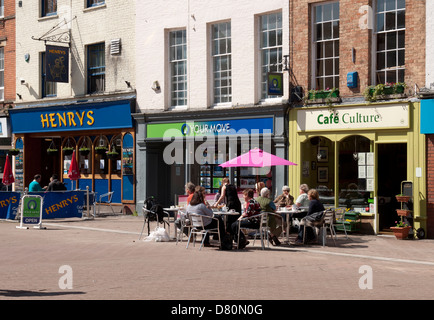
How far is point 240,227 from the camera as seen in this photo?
15.1 metres

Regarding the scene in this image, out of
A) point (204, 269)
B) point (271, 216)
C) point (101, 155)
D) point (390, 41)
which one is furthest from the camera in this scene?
point (101, 155)

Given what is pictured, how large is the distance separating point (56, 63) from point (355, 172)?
1354 centimetres

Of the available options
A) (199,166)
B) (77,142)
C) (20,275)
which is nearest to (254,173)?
(199,166)

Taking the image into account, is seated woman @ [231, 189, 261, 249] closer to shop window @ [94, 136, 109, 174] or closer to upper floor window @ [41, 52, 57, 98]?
shop window @ [94, 136, 109, 174]

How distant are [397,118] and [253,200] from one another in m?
5.05

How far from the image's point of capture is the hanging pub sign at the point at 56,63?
26.4 metres

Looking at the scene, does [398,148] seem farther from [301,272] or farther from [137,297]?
[137,297]

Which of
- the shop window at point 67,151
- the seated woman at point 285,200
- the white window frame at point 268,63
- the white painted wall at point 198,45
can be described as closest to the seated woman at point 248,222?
the seated woman at point 285,200

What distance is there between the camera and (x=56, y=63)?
26609 millimetres

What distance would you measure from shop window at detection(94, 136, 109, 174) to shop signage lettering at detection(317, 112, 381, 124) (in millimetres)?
10078

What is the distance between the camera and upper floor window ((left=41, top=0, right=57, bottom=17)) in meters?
28.1

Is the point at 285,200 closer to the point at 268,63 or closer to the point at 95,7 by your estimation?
the point at 268,63

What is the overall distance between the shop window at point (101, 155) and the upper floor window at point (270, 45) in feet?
25.8

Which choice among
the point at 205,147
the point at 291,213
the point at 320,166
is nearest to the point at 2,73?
the point at 205,147
